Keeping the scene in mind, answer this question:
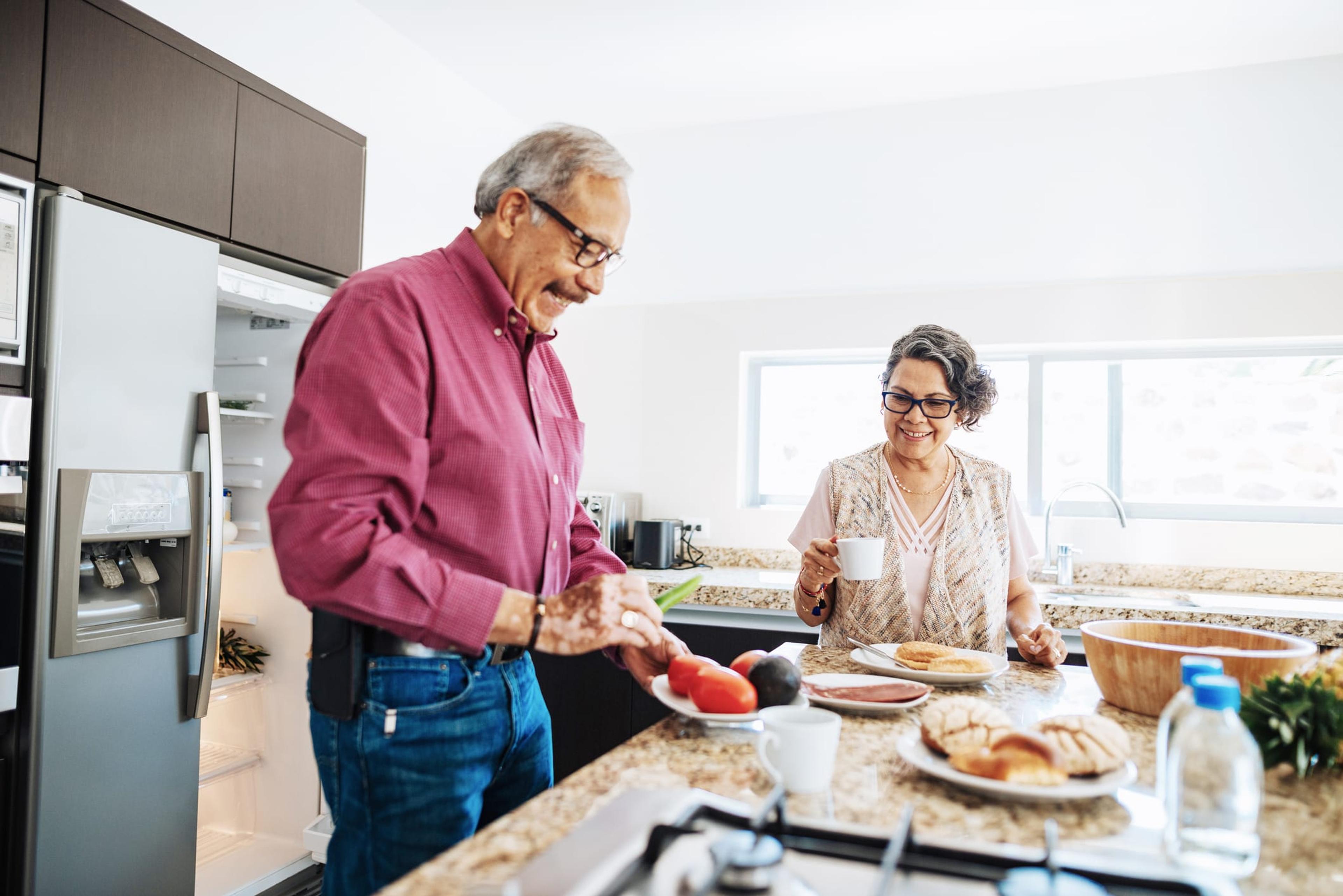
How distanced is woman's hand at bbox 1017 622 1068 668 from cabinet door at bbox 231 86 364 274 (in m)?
2.04

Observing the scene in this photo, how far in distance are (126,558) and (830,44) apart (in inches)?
102

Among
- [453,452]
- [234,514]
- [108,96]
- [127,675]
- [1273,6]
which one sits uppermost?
[1273,6]

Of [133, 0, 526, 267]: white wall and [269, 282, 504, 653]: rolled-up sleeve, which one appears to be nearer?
[269, 282, 504, 653]: rolled-up sleeve

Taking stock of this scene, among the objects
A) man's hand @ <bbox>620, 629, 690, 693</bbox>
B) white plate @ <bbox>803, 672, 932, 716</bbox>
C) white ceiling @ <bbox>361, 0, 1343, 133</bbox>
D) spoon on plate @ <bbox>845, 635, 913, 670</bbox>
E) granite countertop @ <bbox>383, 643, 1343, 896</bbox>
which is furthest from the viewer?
white ceiling @ <bbox>361, 0, 1343, 133</bbox>

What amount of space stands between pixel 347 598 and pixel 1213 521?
3.14 metres

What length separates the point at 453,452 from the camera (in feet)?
3.71

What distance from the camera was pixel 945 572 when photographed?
1.96 m

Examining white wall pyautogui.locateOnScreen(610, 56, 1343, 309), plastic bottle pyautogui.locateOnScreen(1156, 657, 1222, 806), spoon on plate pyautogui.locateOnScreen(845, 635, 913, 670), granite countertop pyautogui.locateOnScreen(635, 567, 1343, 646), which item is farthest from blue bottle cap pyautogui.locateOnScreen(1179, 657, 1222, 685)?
white wall pyautogui.locateOnScreen(610, 56, 1343, 309)

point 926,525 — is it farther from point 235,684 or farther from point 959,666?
point 235,684

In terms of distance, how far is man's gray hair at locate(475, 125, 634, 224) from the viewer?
4.12ft

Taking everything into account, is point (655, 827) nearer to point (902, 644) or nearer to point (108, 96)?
point (902, 644)

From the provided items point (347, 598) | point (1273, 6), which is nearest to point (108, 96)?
point (347, 598)

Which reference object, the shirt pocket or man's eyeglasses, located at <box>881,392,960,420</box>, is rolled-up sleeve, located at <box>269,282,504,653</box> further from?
man's eyeglasses, located at <box>881,392,960,420</box>

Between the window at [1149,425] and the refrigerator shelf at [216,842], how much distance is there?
2.18 meters
